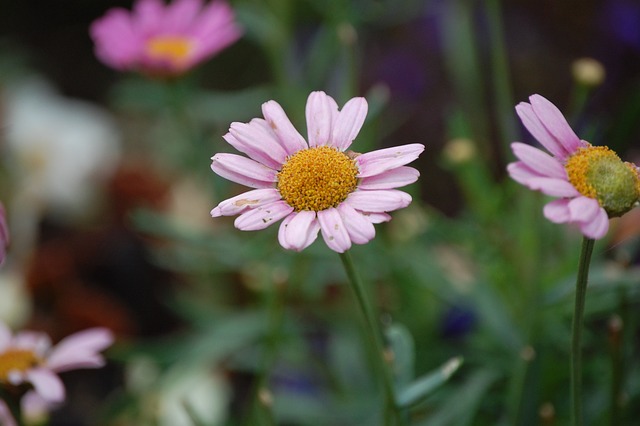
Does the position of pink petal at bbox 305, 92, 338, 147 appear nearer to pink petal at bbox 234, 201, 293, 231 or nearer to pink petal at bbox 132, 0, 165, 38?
pink petal at bbox 234, 201, 293, 231

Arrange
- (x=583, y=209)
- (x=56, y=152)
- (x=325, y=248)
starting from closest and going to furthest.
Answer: (x=583, y=209) < (x=325, y=248) < (x=56, y=152)

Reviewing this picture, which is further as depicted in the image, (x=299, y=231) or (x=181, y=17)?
(x=181, y=17)

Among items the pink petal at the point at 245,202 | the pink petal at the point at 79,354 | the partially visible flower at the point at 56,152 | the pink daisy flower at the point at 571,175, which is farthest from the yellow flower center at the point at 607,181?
the partially visible flower at the point at 56,152

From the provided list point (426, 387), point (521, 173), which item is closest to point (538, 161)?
point (521, 173)

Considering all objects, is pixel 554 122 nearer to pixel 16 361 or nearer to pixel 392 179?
pixel 392 179

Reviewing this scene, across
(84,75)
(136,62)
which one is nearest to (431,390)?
(136,62)

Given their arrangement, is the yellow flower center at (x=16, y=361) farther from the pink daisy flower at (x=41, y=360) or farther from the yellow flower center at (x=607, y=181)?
the yellow flower center at (x=607, y=181)
